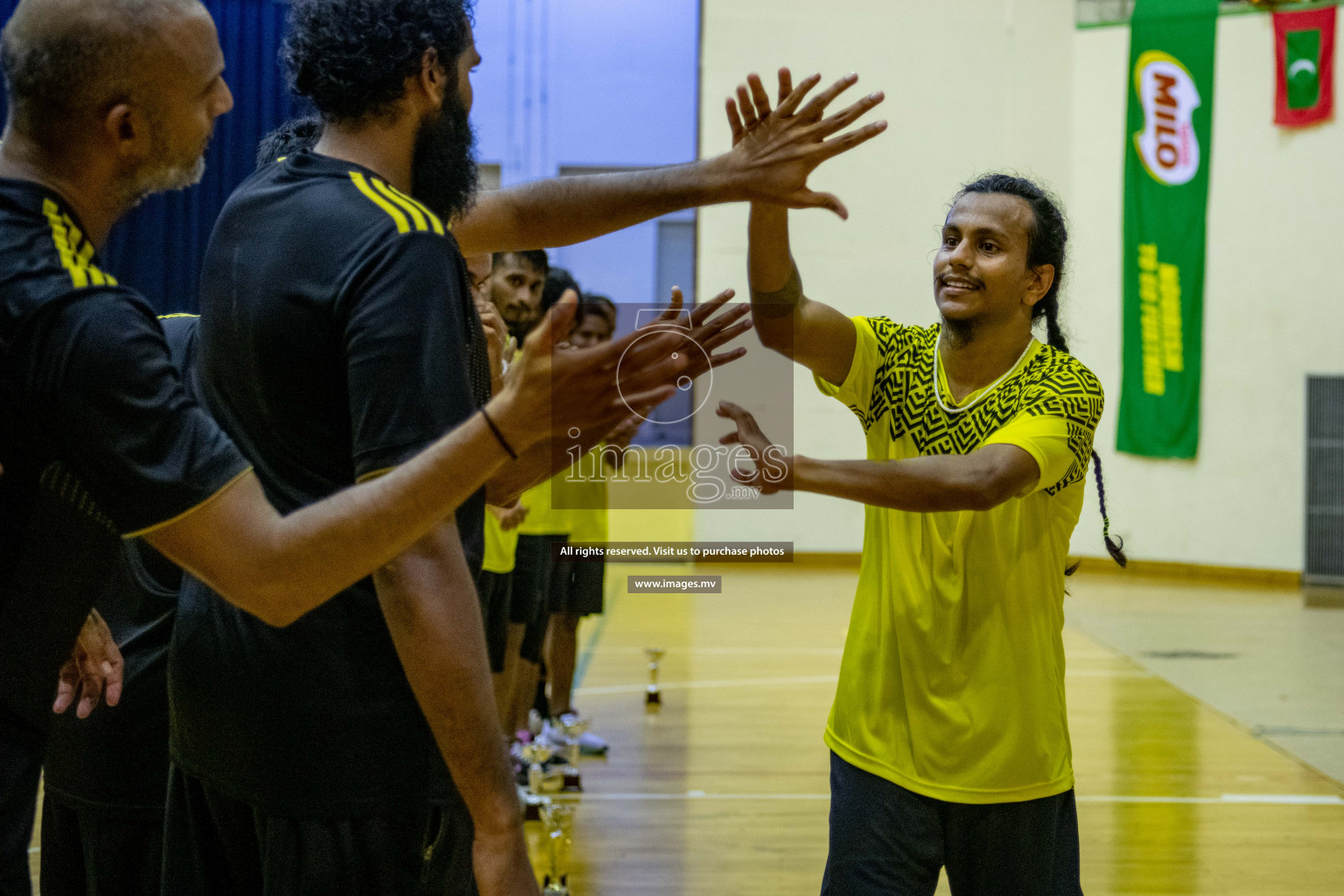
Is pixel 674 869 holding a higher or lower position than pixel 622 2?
lower

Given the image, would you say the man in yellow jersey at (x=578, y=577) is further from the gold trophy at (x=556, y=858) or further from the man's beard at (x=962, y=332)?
the man's beard at (x=962, y=332)

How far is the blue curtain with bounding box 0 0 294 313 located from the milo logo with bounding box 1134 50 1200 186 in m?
7.04

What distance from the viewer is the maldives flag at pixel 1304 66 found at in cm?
941

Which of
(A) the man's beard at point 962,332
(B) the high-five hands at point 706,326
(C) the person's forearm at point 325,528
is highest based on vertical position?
(A) the man's beard at point 962,332

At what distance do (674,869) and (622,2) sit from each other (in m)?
8.54

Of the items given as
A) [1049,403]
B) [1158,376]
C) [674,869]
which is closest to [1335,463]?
[1158,376]

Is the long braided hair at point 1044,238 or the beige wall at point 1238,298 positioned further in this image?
the beige wall at point 1238,298

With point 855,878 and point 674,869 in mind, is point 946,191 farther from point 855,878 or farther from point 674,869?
point 855,878

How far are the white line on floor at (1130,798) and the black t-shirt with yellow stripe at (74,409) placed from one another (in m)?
3.48

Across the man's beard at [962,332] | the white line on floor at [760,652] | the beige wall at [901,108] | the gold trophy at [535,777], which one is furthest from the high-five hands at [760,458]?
the beige wall at [901,108]

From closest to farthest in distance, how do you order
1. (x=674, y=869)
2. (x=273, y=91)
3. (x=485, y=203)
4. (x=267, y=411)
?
(x=267, y=411) < (x=485, y=203) < (x=674, y=869) < (x=273, y=91)

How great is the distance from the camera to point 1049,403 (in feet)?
6.84

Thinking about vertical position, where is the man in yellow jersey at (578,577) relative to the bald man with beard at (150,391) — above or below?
below

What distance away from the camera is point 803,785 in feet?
15.3
